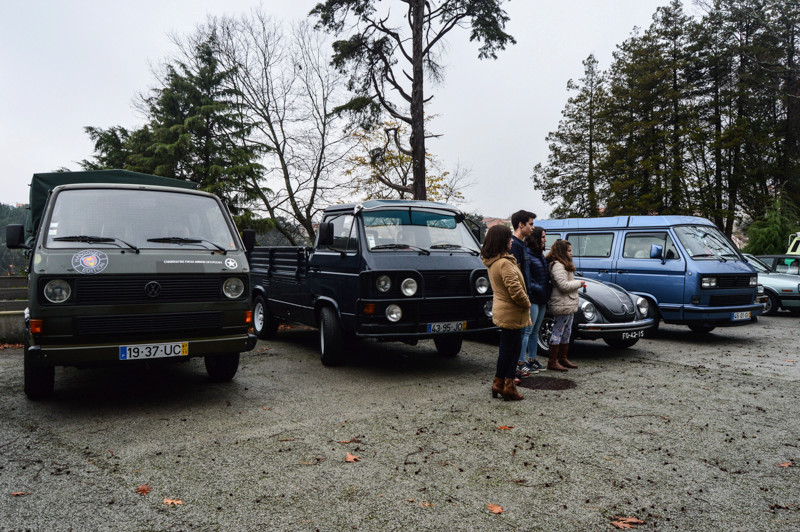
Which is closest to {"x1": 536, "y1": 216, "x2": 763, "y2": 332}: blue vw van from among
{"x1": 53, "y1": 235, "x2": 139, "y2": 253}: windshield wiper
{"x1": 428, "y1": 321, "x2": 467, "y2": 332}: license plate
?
{"x1": 428, "y1": 321, "x2": 467, "y2": 332}: license plate

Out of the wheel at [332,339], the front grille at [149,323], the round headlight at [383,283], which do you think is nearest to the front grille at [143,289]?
the front grille at [149,323]

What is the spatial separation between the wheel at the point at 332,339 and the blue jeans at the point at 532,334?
2440 mm

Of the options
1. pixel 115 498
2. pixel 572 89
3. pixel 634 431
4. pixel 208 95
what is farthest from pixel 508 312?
pixel 572 89

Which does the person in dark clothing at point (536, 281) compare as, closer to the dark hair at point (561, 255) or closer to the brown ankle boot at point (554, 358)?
the dark hair at point (561, 255)

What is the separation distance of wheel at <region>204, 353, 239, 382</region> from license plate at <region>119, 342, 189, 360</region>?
1.18m

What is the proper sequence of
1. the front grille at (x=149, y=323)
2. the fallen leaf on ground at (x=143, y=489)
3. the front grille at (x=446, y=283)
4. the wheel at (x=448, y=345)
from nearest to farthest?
the fallen leaf on ground at (x=143, y=489) → the front grille at (x=149, y=323) → the front grille at (x=446, y=283) → the wheel at (x=448, y=345)

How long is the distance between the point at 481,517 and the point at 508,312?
8.99 ft

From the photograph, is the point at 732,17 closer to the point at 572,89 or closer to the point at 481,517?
the point at 572,89

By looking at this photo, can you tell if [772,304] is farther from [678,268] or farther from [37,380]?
[37,380]

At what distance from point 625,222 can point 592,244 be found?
83 centimetres

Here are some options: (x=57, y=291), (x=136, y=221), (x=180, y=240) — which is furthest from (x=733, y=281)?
(x=57, y=291)

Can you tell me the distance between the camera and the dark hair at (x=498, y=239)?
5879mm

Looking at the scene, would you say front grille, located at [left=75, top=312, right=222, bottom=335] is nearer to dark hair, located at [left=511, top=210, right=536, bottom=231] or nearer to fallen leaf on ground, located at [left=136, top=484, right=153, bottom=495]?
fallen leaf on ground, located at [left=136, top=484, right=153, bottom=495]

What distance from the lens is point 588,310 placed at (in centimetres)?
853
